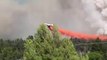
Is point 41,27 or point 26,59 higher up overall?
point 41,27

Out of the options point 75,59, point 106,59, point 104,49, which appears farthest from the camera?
point 104,49

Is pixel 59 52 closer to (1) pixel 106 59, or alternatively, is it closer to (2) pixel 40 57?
(2) pixel 40 57

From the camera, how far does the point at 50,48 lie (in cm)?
4538

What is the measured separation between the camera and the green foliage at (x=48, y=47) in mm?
44781

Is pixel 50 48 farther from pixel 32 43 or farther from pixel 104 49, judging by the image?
pixel 104 49

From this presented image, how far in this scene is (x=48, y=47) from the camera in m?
45.4

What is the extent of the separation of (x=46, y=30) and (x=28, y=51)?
2.72 m

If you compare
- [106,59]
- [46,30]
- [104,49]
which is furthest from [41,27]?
[104,49]

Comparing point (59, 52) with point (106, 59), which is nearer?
point (59, 52)

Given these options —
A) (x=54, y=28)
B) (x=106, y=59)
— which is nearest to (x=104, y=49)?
(x=106, y=59)

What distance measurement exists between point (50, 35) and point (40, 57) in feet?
8.07

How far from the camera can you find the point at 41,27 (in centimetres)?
4616

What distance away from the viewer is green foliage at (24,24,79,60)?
4478cm

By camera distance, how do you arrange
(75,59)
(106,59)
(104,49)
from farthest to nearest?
(104,49) → (106,59) → (75,59)
